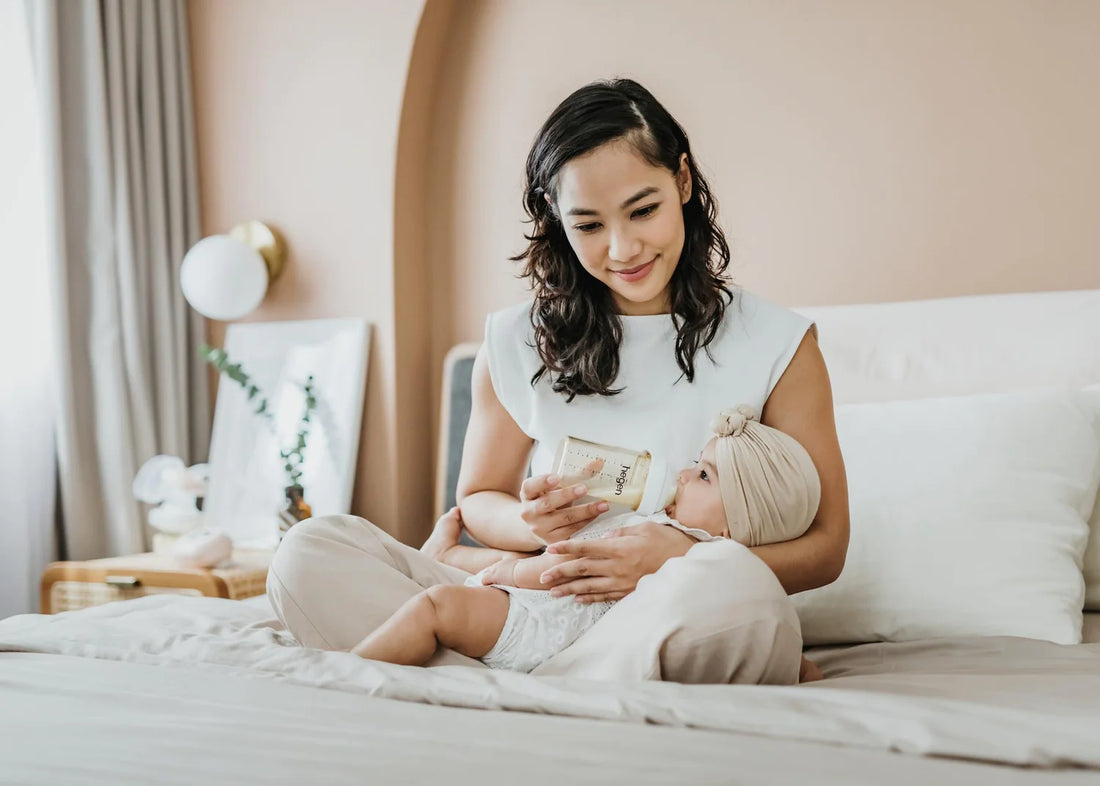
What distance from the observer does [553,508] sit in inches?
54.8

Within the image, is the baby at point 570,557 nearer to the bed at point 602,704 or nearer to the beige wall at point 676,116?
the bed at point 602,704

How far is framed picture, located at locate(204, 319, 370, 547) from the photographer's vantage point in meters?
3.03

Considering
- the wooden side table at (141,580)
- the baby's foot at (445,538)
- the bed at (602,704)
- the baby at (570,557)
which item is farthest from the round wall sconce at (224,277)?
the baby at (570,557)

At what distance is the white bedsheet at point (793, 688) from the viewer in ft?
2.98

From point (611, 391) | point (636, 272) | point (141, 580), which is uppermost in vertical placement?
point (636, 272)

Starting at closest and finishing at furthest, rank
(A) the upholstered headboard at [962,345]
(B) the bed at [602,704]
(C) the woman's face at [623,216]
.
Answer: (B) the bed at [602,704] < (C) the woman's face at [623,216] < (A) the upholstered headboard at [962,345]

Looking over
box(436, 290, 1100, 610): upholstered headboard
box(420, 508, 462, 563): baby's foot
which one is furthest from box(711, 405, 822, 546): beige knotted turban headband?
box(436, 290, 1100, 610): upholstered headboard

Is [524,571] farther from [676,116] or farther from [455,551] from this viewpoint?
[676,116]

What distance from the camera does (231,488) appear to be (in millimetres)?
3127

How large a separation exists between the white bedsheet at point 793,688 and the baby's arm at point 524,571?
23 centimetres

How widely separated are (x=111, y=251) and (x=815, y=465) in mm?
2368

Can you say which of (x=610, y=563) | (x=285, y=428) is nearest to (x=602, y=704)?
(x=610, y=563)

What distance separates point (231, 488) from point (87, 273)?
30.0 inches

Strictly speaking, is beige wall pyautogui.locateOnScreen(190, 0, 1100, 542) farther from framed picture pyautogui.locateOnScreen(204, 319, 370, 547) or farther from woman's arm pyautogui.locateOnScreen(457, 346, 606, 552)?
woman's arm pyautogui.locateOnScreen(457, 346, 606, 552)
